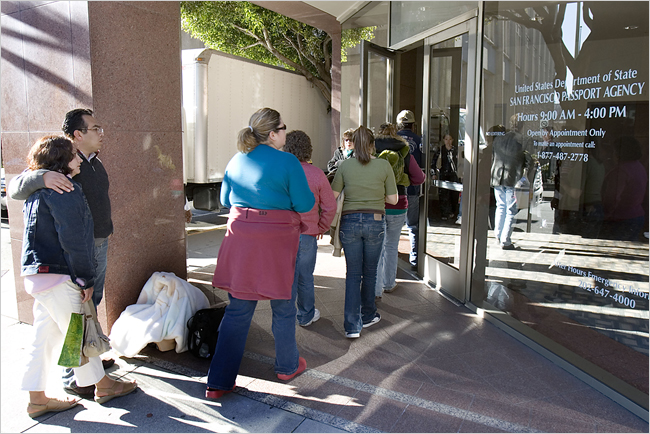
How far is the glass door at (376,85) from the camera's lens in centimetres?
658

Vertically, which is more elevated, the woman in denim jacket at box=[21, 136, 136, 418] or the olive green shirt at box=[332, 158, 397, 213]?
the olive green shirt at box=[332, 158, 397, 213]

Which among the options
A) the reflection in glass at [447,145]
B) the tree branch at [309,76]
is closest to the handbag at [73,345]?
the reflection in glass at [447,145]

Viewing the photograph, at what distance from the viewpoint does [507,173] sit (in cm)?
450

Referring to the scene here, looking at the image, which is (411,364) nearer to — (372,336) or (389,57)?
(372,336)

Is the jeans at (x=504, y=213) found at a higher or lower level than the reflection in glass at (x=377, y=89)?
lower

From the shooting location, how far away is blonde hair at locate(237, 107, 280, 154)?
10.3ft

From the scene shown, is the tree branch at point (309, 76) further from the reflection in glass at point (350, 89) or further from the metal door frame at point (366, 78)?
the metal door frame at point (366, 78)

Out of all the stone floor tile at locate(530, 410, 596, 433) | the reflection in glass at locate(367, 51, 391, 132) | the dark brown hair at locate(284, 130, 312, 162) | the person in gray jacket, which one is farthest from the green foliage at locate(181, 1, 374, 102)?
the stone floor tile at locate(530, 410, 596, 433)

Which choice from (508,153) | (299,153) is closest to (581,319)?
(508,153)

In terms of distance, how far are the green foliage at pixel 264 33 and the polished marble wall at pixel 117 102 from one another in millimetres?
8027

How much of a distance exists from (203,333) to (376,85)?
4726 millimetres

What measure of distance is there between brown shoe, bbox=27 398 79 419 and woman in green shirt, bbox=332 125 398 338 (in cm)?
213

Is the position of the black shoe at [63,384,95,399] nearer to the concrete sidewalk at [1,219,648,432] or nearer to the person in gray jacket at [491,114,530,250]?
the concrete sidewalk at [1,219,648,432]

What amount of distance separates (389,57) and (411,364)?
14.8ft
